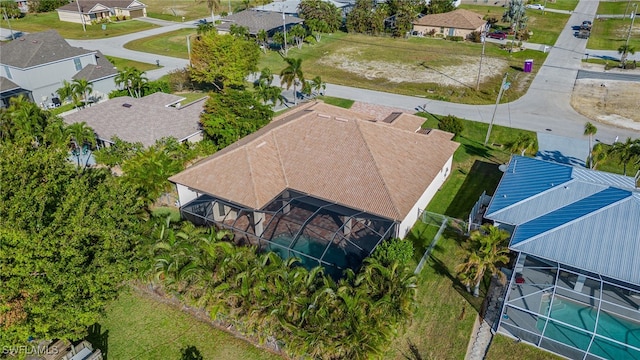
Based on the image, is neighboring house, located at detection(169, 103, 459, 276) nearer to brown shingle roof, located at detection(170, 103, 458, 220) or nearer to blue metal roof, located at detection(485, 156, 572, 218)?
brown shingle roof, located at detection(170, 103, 458, 220)

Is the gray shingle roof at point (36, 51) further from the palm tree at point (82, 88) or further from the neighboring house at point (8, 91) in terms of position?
the palm tree at point (82, 88)

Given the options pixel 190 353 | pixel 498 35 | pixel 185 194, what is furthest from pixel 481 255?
pixel 498 35

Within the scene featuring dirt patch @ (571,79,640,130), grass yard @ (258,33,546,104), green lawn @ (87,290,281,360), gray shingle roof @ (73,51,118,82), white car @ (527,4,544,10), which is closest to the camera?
green lawn @ (87,290,281,360)

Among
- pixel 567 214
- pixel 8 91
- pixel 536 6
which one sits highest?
pixel 536 6

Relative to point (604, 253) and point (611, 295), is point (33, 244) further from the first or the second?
point (611, 295)

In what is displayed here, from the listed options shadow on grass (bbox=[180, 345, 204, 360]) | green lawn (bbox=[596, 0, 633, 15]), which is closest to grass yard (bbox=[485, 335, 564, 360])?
shadow on grass (bbox=[180, 345, 204, 360])

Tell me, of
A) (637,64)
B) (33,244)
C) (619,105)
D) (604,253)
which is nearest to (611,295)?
(604,253)

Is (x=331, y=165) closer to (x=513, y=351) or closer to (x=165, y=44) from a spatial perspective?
(x=513, y=351)
